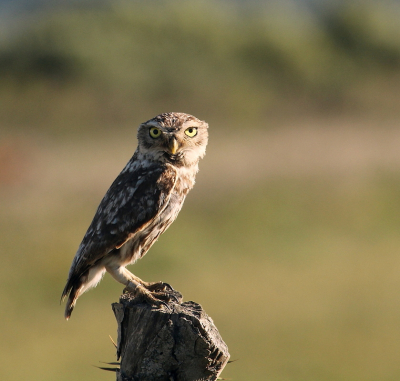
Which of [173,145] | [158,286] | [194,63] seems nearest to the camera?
[158,286]

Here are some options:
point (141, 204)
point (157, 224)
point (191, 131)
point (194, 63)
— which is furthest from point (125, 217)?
point (194, 63)

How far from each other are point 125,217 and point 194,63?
92.3 feet

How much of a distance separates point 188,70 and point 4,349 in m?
20.5

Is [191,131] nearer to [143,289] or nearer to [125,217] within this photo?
[125,217]

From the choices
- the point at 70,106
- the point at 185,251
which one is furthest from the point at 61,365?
the point at 70,106

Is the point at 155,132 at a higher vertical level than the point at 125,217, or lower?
higher

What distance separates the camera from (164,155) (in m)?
5.63

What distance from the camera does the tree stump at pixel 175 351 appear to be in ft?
13.2

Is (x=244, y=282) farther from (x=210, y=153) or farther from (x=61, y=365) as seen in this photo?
(x=210, y=153)

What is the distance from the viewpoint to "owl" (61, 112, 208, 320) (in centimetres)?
541

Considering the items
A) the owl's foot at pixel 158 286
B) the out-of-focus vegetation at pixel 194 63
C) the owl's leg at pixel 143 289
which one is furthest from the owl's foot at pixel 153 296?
the out-of-focus vegetation at pixel 194 63

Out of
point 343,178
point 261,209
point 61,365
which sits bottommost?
point 61,365

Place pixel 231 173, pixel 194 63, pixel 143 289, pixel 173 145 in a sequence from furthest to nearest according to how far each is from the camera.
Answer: pixel 194 63 → pixel 231 173 → pixel 173 145 → pixel 143 289

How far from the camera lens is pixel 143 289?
4.89 m
